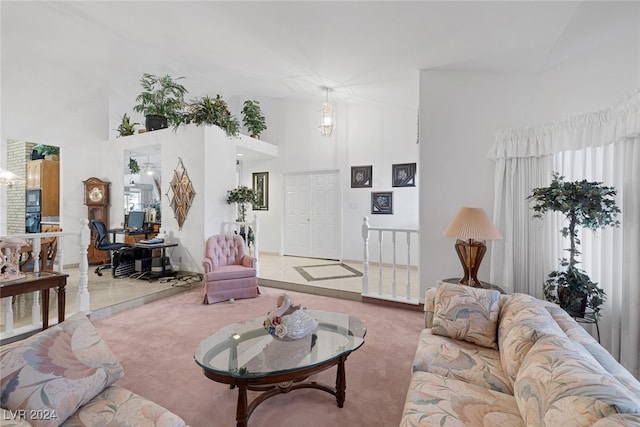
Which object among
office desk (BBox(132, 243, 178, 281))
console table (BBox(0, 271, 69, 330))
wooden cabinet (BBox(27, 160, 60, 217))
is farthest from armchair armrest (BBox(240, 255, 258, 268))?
wooden cabinet (BBox(27, 160, 60, 217))

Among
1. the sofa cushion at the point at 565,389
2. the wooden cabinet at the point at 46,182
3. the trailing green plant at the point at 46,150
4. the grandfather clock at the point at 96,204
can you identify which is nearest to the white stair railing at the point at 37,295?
the grandfather clock at the point at 96,204

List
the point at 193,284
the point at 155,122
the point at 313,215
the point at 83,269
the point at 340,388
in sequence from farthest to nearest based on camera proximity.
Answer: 1. the point at 313,215
2. the point at 155,122
3. the point at 193,284
4. the point at 83,269
5. the point at 340,388

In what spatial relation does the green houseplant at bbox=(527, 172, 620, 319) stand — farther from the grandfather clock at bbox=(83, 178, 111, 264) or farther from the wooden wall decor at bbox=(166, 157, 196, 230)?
the grandfather clock at bbox=(83, 178, 111, 264)

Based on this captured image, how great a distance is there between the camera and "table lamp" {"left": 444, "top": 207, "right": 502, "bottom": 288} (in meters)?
2.64

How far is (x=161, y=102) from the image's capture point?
5.12 m

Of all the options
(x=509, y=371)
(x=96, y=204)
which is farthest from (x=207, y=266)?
(x=96, y=204)

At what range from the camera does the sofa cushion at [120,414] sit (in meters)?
1.11

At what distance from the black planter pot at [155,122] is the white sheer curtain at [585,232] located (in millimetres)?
5158

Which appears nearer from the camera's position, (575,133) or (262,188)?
(575,133)

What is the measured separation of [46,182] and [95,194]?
93 cm

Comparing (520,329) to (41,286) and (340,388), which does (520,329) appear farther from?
(41,286)

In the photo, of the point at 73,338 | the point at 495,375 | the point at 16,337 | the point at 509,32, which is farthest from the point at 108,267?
the point at 509,32

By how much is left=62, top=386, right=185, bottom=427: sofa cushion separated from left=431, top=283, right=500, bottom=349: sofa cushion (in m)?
1.60

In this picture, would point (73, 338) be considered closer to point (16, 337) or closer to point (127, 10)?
point (16, 337)
